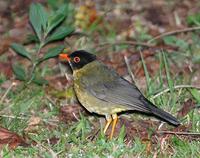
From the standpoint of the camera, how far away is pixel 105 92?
7.75m

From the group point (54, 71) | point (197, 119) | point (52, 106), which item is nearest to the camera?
point (197, 119)

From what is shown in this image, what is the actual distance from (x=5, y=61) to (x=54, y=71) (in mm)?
807

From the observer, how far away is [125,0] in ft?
38.8

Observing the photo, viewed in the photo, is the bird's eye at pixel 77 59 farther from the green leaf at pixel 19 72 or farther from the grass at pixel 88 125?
the green leaf at pixel 19 72

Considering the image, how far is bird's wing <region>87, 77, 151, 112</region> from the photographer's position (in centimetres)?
739

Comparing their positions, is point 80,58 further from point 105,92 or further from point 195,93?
point 195,93

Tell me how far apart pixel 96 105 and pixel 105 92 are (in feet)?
0.67

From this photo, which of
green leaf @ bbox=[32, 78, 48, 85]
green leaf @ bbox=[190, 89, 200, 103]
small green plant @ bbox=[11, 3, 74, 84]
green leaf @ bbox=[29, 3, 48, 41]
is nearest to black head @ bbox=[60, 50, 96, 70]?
small green plant @ bbox=[11, 3, 74, 84]

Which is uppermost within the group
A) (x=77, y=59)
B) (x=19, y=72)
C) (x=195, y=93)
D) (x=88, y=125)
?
(x=77, y=59)

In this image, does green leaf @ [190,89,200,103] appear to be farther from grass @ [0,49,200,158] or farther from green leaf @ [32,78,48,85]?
green leaf @ [32,78,48,85]

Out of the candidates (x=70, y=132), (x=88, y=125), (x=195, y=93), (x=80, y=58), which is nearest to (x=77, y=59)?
(x=80, y=58)

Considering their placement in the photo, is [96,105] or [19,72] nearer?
[96,105]

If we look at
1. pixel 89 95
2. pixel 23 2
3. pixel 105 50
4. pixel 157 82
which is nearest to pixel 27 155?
pixel 89 95

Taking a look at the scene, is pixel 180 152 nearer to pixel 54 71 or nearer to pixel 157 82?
pixel 157 82
